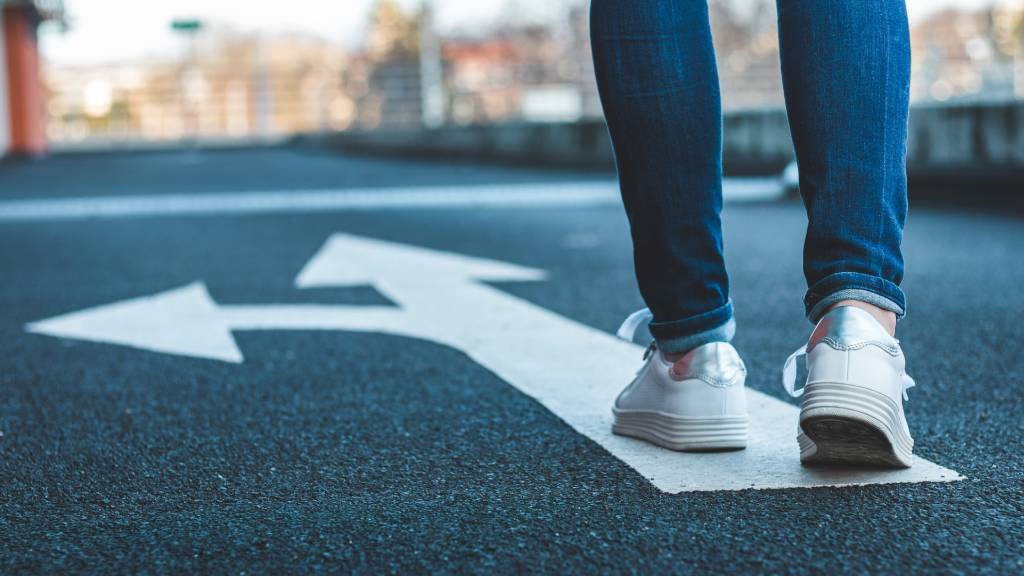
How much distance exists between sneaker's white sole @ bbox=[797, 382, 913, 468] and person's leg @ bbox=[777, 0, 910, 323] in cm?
12

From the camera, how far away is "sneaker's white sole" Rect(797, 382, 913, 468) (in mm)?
1384

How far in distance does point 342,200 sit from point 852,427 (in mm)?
6667

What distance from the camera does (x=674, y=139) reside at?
1.59 meters

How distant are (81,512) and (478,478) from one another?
469 mm

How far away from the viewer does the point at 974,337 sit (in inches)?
99.0

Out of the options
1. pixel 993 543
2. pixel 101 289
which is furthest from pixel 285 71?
pixel 993 543

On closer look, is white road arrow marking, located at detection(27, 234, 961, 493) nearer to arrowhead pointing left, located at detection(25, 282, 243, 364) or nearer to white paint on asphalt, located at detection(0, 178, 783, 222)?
arrowhead pointing left, located at detection(25, 282, 243, 364)

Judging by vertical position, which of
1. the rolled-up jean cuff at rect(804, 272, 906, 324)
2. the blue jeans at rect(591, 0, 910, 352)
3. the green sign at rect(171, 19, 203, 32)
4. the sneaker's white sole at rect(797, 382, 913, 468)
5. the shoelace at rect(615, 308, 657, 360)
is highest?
the green sign at rect(171, 19, 203, 32)

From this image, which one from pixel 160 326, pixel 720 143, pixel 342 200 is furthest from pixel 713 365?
pixel 342 200

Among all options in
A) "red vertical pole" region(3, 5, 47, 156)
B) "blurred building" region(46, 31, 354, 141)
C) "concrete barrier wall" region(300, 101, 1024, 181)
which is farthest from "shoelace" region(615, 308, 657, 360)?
"blurred building" region(46, 31, 354, 141)

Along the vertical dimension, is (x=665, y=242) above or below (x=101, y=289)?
above

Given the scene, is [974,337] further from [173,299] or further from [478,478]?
Answer: [173,299]

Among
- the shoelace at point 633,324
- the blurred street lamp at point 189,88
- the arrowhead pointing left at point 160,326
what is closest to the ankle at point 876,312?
the shoelace at point 633,324

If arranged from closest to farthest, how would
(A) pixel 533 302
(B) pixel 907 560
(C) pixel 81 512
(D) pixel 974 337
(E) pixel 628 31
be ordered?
(B) pixel 907 560
(C) pixel 81 512
(E) pixel 628 31
(D) pixel 974 337
(A) pixel 533 302
